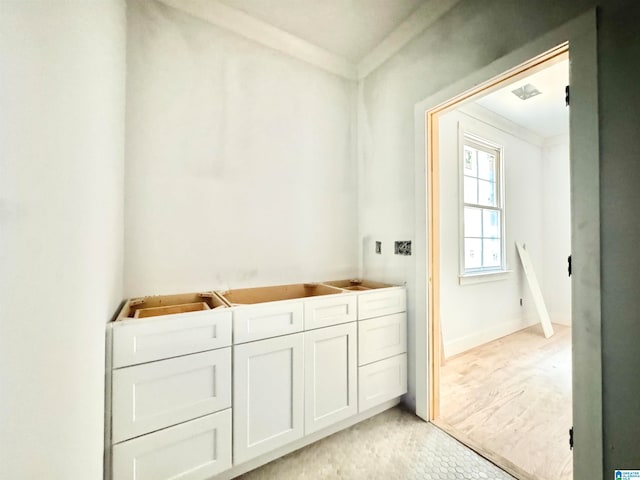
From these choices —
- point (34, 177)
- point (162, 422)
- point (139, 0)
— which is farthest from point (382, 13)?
point (162, 422)

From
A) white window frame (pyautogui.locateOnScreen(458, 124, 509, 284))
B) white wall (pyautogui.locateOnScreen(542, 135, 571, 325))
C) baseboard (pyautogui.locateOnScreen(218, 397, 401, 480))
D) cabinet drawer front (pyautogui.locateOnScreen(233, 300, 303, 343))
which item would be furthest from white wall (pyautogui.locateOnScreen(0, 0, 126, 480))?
white wall (pyautogui.locateOnScreen(542, 135, 571, 325))

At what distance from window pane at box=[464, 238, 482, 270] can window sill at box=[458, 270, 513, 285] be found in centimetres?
11

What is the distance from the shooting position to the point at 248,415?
1401 mm

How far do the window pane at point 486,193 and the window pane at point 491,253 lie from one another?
1.60ft

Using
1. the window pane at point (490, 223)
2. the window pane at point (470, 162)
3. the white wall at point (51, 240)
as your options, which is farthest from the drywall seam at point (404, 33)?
the window pane at point (490, 223)

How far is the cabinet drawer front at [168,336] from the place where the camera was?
115 cm

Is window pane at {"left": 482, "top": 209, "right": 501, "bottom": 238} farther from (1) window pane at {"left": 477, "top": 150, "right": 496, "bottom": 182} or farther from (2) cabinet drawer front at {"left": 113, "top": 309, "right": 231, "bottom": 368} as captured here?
(2) cabinet drawer front at {"left": 113, "top": 309, "right": 231, "bottom": 368}

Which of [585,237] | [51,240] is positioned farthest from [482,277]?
[51,240]

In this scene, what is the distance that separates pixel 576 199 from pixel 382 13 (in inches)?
67.6

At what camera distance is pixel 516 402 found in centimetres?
208

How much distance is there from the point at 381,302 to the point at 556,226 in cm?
383

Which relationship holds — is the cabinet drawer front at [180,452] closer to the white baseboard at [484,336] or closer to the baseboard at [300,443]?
the baseboard at [300,443]

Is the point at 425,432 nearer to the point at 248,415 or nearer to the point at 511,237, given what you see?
the point at 248,415

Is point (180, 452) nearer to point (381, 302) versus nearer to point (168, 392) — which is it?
point (168, 392)
